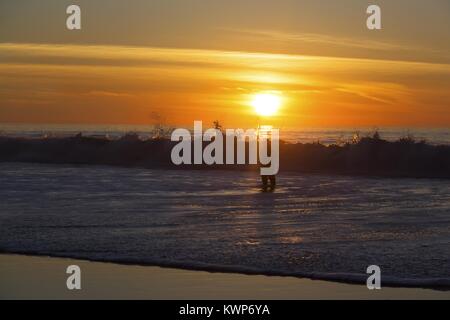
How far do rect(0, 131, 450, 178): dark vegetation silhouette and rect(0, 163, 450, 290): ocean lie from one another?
25.3ft

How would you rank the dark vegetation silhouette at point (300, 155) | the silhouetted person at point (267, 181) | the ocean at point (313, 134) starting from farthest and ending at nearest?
the ocean at point (313, 134) → the dark vegetation silhouette at point (300, 155) → the silhouetted person at point (267, 181)

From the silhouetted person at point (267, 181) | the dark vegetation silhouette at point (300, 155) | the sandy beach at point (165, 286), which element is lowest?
the sandy beach at point (165, 286)

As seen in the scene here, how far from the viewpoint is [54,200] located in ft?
60.6

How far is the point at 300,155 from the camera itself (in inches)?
1410

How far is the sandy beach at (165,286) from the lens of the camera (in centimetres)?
941

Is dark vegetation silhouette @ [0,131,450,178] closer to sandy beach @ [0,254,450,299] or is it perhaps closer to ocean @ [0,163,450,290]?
ocean @ [0,163,450,290]

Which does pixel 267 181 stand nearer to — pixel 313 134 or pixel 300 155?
pixel 300 155

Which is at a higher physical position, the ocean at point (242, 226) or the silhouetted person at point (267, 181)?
the silhouetted person at point (267, 181)

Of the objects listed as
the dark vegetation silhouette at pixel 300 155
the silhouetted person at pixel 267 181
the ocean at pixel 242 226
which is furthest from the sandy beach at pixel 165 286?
the dark vegetation silhouette at pixel 300 155

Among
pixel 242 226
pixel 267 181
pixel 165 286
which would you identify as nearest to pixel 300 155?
pixel 267 181

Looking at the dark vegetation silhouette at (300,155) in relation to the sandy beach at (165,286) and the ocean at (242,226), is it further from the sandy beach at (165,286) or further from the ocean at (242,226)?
the sandy beach at (165,286)

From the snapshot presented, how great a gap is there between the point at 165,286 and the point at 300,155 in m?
26.4

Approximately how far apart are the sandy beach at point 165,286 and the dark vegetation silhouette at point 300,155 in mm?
19741
